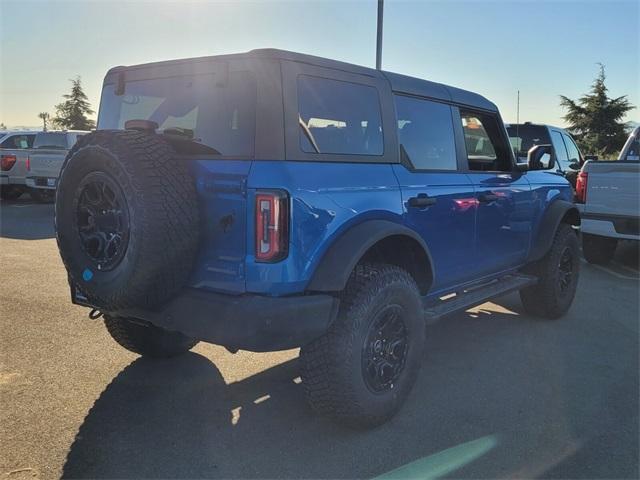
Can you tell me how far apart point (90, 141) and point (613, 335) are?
4.57 metres

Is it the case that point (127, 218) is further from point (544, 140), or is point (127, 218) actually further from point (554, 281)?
point (544, 140)

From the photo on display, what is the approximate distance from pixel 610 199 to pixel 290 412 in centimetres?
576

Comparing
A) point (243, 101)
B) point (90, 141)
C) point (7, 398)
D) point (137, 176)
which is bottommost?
point (7, 398)

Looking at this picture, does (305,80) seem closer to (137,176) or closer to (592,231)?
(137,176)

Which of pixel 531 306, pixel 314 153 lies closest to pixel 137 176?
pixel 314 153

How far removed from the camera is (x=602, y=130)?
34.8m

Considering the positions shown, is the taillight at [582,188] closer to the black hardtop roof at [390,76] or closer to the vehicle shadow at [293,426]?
the black hardtop roof at [390,76]

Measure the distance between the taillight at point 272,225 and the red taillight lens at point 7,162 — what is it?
44.6ft

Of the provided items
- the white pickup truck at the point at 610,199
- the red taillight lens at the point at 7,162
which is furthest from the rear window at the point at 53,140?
the white pickup truck at the point at 610,199

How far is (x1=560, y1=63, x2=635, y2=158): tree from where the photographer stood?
112 feet

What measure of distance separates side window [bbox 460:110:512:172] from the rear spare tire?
8.06 ft

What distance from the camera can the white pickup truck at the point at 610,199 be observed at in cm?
693

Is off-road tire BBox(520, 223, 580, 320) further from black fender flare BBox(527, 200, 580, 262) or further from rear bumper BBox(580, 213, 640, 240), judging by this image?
rear bumper BBox(580, 213, 640, 240)

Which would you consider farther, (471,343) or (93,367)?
(471,343)
